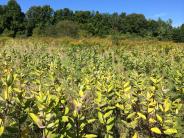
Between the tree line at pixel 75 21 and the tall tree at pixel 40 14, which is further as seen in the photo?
the tall tree at pixel 40 14

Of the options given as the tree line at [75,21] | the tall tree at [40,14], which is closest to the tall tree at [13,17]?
the tree line at [75,21]

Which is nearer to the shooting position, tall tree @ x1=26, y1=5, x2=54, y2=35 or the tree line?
the tree line

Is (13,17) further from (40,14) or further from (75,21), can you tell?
(75,21)

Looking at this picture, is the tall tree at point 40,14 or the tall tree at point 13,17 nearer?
the tall tree at point 13,17

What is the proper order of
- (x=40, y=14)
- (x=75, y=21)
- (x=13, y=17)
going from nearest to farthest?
(x=13, y=17) → (x=75, y=21) → (x=40, y=14)

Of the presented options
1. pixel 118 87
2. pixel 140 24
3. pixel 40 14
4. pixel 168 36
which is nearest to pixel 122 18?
pixel 140 24

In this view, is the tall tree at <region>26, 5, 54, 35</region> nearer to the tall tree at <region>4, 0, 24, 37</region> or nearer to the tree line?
the tree line

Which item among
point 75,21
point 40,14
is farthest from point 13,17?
point 75,21

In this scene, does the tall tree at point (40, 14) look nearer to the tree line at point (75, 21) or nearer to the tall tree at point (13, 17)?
the tree line at point (75, 21)

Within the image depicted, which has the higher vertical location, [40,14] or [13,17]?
[40,14]

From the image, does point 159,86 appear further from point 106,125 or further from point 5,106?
point 5,106

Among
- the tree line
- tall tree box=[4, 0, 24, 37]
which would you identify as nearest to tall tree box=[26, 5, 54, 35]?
the tree line

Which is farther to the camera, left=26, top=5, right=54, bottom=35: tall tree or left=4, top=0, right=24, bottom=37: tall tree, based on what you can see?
left=26, top=5, right=54, bottom=35: tall tree

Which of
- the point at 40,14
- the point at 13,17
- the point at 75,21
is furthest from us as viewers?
the point at 40,14
